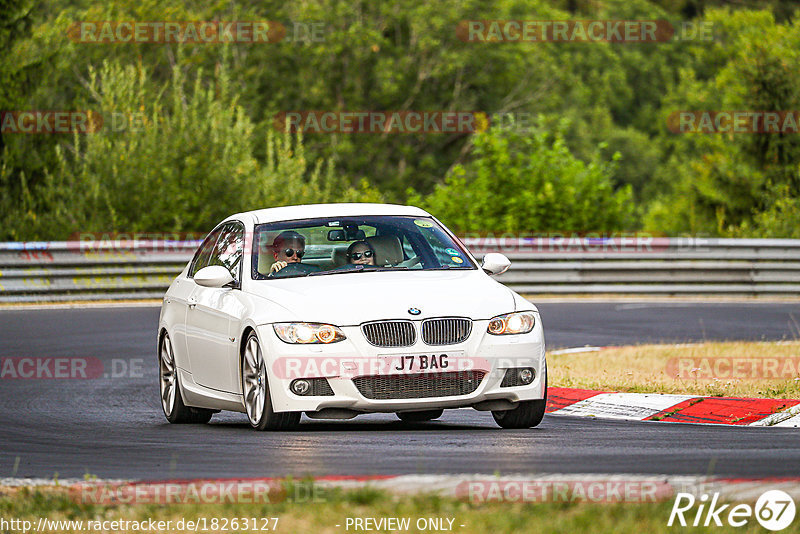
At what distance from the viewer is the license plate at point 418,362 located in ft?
30.4

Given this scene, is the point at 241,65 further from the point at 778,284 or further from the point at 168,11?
the point at 778,284

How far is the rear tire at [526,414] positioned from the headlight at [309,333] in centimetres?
147

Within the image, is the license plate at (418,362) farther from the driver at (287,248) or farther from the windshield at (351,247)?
the driver at (287,248)

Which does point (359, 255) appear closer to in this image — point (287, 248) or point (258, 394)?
point (287, 248)

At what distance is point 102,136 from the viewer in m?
28.8

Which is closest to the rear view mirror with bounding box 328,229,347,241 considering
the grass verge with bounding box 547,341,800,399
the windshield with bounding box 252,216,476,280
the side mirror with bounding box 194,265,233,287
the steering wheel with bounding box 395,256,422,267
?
the windshield with bounding box 252,216,476,280

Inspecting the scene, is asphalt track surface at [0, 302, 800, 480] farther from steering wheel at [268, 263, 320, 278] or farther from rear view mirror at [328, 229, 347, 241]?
rear view mirror at [328, 229, 347, 241]

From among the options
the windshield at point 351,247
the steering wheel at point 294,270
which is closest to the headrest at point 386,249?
the windshield at point 351,247

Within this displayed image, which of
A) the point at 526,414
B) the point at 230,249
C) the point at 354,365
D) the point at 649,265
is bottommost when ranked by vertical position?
the point at 649,265

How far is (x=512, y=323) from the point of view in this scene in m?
9.66

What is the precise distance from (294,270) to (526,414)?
184 centimetres

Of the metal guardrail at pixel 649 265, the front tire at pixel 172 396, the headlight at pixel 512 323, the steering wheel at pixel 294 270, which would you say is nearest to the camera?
the headlight at pixel 512 323

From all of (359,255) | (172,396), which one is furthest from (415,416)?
(172,396)

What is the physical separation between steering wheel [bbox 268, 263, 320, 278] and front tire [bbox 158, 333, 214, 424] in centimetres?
150
